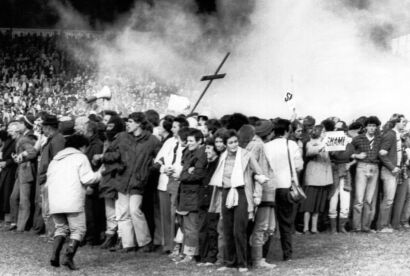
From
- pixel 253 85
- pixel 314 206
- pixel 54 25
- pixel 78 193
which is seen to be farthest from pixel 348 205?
pixel 54 25

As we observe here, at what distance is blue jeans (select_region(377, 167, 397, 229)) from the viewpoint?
40.2ft

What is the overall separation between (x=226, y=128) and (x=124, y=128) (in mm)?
2149

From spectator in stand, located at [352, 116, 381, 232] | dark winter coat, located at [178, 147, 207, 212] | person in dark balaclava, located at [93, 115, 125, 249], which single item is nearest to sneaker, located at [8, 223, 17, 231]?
person in dark balaclava, located at [93, 115, 125, 249]

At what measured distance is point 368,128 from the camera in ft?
39.9

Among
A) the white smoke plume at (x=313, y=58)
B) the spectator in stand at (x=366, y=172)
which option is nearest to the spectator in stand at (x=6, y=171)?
the white smoke plume at (x=313, y=58)

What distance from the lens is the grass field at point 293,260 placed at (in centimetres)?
917

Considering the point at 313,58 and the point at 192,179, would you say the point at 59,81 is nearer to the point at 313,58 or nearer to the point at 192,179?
the point at 313,58

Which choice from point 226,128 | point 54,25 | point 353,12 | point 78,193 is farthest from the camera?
point 54,25

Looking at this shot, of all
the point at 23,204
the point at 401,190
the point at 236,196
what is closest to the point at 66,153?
the point at 236,196

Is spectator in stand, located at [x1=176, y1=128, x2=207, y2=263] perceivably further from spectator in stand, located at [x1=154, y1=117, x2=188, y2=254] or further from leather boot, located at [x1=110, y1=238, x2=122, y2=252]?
leather boot, located at [x1=110, y1=238, x2=122, y2=252]

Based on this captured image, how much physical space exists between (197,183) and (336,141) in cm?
288

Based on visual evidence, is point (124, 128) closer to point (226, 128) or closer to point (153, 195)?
point (153, 195)

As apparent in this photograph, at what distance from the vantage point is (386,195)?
12.3 meters

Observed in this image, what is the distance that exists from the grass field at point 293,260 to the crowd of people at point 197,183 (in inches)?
10.5
